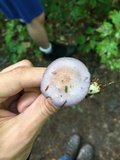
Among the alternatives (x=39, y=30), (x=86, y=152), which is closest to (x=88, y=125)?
(x=86, y=152)

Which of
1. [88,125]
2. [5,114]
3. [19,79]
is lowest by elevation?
[88,125]

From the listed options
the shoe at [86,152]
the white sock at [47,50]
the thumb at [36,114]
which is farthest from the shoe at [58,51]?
the thumb at [36,114]

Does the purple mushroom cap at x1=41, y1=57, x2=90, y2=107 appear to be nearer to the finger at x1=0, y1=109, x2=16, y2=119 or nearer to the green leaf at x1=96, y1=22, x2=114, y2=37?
the finger at x1=0, y1=109, x2=16, y2=119

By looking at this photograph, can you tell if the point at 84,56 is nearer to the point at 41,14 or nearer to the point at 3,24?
the point at 41,14

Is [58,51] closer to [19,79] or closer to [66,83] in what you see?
[19,79]

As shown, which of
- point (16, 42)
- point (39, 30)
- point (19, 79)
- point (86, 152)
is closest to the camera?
point (19, 79)

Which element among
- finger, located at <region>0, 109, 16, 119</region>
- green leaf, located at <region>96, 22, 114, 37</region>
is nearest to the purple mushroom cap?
finger, located at <region>0, 109, 16, 119</region>

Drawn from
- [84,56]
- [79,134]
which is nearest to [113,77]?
[84,56]
